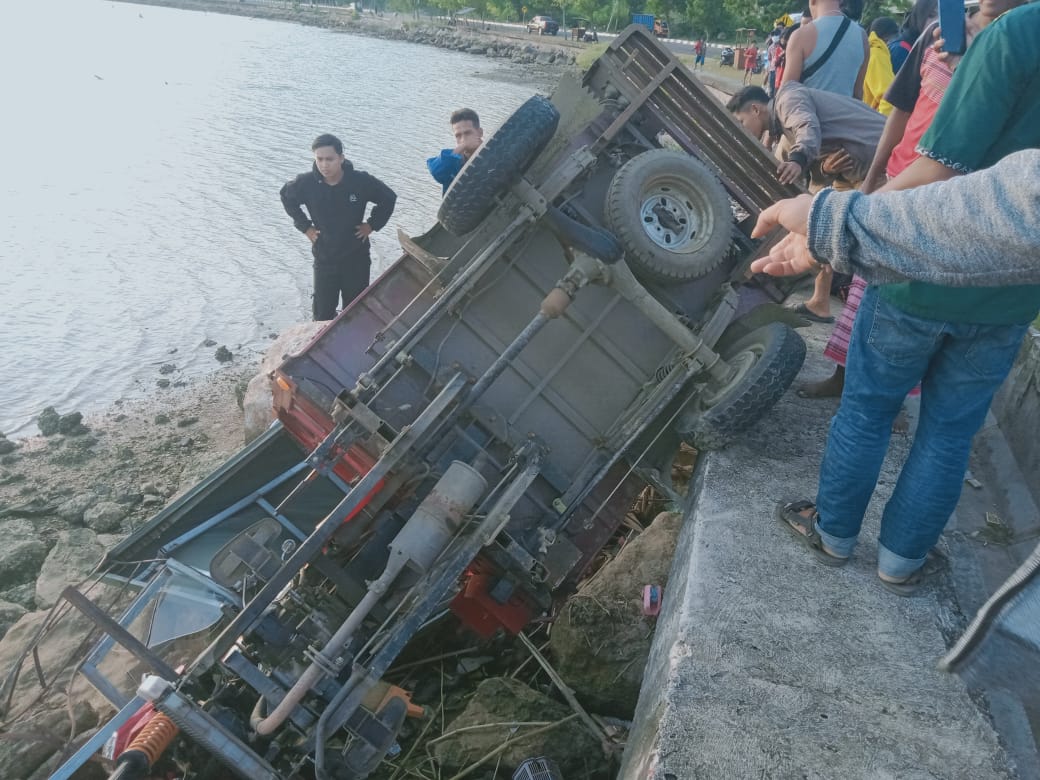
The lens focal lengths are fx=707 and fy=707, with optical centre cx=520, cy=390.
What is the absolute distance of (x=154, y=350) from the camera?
35.5 feet

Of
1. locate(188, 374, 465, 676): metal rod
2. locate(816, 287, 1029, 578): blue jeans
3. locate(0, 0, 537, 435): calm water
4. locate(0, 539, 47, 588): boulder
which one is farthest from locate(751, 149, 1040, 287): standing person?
locate(0, 0, 537, 435): calm water

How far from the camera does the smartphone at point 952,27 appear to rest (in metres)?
3.03

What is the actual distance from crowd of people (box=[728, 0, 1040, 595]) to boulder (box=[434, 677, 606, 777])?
138 cm

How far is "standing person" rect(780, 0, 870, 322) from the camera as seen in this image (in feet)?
17.3

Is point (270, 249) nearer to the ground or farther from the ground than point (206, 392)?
farther from the ground

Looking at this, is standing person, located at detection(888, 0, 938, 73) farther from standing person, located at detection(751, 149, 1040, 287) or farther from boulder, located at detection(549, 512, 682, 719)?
standing person, located at detection(751, 149, 1040, 287)

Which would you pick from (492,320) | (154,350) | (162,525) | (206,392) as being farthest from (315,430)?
(154,350)

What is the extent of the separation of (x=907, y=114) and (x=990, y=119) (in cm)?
193

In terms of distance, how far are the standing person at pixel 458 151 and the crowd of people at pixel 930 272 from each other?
3.22 metres

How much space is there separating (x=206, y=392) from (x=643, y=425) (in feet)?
25.1

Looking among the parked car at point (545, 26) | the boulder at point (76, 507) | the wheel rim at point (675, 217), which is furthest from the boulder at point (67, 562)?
the parked car at point (545, 26)

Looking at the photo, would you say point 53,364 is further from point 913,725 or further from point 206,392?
point 913,725

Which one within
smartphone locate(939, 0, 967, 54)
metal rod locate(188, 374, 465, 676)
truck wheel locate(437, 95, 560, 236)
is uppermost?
truck wheel locate(437, 95, 560, 236)

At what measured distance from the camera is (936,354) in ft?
7.74
